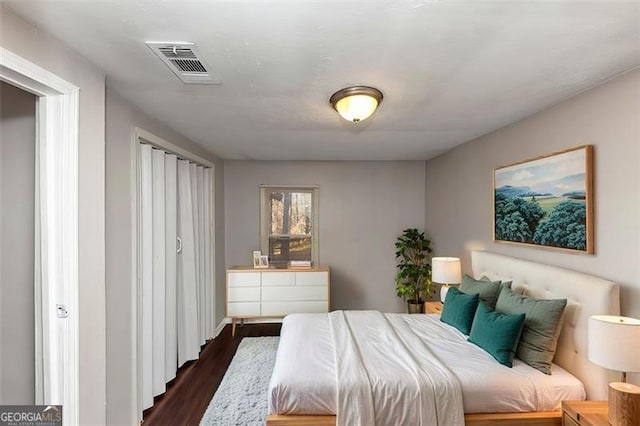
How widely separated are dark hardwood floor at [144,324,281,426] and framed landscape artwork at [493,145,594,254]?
10.4 ft

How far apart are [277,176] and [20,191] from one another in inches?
130

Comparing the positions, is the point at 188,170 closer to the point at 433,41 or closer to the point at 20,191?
the point at 20,191

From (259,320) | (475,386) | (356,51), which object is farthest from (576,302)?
(259,320)

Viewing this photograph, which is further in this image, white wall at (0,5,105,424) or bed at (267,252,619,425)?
bed at (267,252,619,425)

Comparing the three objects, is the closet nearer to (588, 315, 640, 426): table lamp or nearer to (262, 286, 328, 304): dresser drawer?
(262, 286, 328, 304): dresser drawer

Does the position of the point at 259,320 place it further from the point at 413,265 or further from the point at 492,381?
the point at 492,381

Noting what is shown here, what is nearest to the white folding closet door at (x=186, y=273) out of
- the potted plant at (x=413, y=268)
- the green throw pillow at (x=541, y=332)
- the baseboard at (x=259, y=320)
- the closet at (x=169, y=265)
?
the closet at (x=169, y=265)

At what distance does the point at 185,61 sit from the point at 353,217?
3.65m

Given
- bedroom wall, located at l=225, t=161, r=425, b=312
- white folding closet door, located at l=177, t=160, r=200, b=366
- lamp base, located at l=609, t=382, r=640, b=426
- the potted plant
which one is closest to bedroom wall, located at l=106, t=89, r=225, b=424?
white folding closet door, located at l=177, t=160, r=200, b=366

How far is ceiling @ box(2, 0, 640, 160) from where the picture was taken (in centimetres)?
124

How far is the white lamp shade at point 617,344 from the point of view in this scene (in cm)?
150

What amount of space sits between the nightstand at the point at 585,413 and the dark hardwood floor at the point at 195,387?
2.60 metres

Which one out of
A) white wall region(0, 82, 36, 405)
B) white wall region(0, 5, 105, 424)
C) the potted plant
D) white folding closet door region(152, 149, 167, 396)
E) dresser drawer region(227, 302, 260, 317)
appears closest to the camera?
white wall region(0, 5, 105, 424)

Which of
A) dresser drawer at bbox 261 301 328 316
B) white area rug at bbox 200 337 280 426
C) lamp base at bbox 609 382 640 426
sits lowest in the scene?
white area rug at bbox 200 337 280 426
